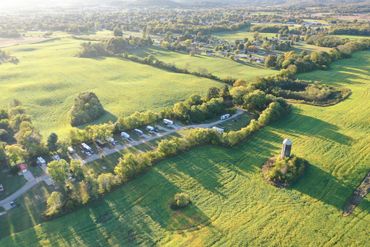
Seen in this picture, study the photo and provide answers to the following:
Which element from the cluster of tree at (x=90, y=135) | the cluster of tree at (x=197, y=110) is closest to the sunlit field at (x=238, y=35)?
the cluster of tree at (x=197, y=110)

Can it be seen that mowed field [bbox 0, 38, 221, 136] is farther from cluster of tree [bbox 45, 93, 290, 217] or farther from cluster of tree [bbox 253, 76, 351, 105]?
cluster of tree [bbox 45, 93, 290, 217]

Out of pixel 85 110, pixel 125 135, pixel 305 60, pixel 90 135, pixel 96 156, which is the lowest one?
pixel 96 156

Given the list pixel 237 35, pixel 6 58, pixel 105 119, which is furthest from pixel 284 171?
pixel 237 35

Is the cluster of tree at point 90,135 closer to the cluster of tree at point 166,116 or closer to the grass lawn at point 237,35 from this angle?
the cluster of tree at point 166,116

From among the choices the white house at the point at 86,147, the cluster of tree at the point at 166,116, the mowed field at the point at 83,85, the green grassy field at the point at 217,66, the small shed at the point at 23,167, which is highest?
the cluster of tree at the point at 166,116

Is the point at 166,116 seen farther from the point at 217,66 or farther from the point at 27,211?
the point at 217,66

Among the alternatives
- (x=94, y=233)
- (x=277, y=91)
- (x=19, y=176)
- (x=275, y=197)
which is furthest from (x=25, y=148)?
(x=277, y=91)
